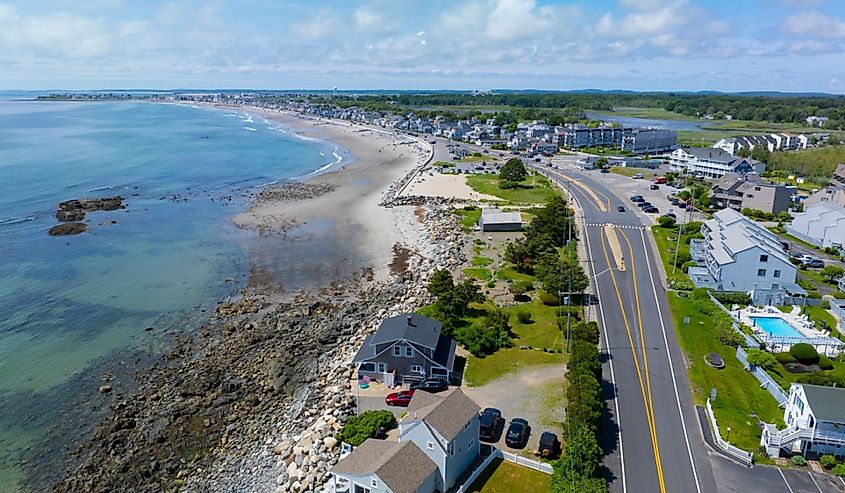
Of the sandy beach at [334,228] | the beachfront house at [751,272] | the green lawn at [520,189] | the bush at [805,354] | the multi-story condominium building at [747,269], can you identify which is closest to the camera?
the bush at [805,354]

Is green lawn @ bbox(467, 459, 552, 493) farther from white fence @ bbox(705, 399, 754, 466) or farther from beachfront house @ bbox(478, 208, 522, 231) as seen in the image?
beachfront house @ bbox(478, 208, 522, 231)

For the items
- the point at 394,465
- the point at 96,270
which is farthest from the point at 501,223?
the point at 394,465

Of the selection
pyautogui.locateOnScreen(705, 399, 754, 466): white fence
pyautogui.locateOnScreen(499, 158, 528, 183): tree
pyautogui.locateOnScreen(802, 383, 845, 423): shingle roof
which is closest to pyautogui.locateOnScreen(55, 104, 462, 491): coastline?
pyautogui.locateOnScreen(705, 399, 754, 466): white fence

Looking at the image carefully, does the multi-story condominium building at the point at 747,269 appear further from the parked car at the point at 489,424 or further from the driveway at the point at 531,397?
the parked car at the point at 489,424

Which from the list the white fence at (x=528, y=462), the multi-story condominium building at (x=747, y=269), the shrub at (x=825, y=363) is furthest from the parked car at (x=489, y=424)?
the multi-story condominium building at (x=747, y=269)

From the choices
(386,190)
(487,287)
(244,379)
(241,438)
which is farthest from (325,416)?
(386,190)

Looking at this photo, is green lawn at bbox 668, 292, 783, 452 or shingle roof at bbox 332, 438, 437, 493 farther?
green lawn at bbox 668, 292, 783, 452
